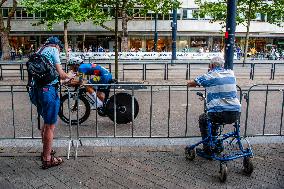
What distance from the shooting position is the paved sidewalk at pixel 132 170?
5.62m

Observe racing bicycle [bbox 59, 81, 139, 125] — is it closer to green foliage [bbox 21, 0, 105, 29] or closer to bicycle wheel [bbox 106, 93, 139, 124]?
bicycle wheel [bbox 106, 93, 139, 124]

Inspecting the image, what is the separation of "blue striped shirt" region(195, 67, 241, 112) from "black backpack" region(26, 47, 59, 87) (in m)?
2.43

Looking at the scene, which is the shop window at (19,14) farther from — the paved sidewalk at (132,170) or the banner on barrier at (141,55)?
the paved sidewalk at (132,170)

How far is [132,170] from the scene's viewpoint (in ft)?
20.2

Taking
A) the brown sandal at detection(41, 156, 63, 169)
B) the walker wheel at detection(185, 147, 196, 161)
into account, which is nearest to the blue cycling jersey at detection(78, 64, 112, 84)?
the brown sandal at detection(41, 156, 63, 169)

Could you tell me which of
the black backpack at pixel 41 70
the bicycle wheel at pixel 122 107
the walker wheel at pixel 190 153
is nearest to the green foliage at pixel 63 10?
the bicycle wheel at pixel 122 107

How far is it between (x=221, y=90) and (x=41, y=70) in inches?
112

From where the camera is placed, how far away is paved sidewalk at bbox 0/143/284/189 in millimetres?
5625

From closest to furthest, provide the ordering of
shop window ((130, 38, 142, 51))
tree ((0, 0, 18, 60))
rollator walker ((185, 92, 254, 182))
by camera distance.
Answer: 1. rollator walker ((185, 92, 254, 182))
2. tree ((0, 0, 18, 60))
3. shop window ((130, 38, 142, 51))

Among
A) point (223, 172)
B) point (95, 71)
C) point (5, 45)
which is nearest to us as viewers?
point (223, 172)

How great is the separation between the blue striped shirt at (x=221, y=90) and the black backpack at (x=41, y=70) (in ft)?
7.98

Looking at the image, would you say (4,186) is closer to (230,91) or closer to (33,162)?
(33,162)

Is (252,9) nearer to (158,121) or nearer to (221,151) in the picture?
(158,121)

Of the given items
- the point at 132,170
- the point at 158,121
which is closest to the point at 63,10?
the point at 158,121
